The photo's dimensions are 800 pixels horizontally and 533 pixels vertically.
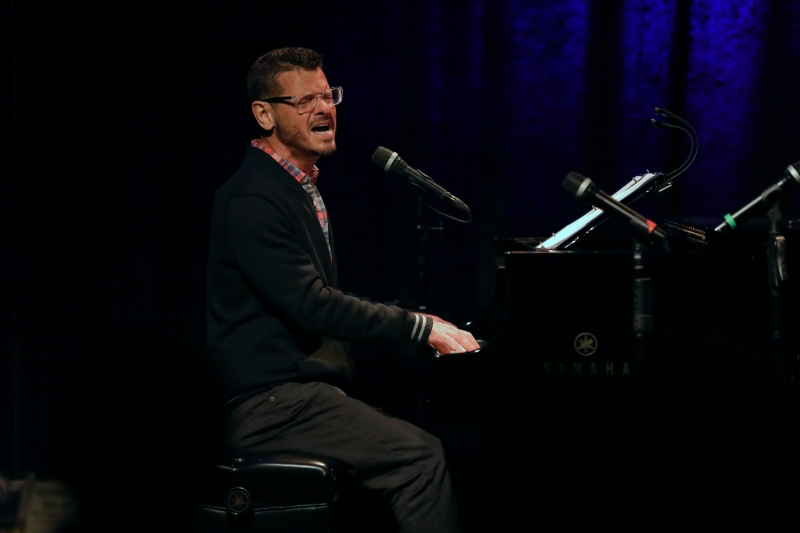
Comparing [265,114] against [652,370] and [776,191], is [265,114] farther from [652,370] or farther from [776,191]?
[776,191]

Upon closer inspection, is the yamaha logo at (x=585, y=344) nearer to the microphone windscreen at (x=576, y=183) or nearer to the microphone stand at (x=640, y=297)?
the microphone stand at (x=640, y=297)

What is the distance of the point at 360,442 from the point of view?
2.39m

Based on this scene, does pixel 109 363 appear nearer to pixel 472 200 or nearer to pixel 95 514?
pixel 95 514

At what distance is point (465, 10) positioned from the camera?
140 inches

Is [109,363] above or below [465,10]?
below

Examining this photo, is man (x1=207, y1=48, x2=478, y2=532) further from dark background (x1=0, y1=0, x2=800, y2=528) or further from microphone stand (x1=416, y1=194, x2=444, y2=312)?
dark background (x1=0, y1=0, x2=800, y2=528)

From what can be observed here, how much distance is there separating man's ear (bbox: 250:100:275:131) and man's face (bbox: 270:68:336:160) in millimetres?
15

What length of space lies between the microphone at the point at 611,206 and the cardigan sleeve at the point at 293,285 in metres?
0.63

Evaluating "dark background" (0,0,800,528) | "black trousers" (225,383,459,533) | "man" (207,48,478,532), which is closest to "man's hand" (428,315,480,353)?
"man" (207,48,478,532)

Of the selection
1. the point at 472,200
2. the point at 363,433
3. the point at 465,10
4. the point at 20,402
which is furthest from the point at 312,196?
the point at 20,402

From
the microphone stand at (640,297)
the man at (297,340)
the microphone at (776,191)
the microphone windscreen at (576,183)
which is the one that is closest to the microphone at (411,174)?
the man at (297,340)

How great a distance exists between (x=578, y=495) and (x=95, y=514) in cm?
205

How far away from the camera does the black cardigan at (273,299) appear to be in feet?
7.87

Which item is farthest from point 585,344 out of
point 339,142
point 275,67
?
point 339,142
